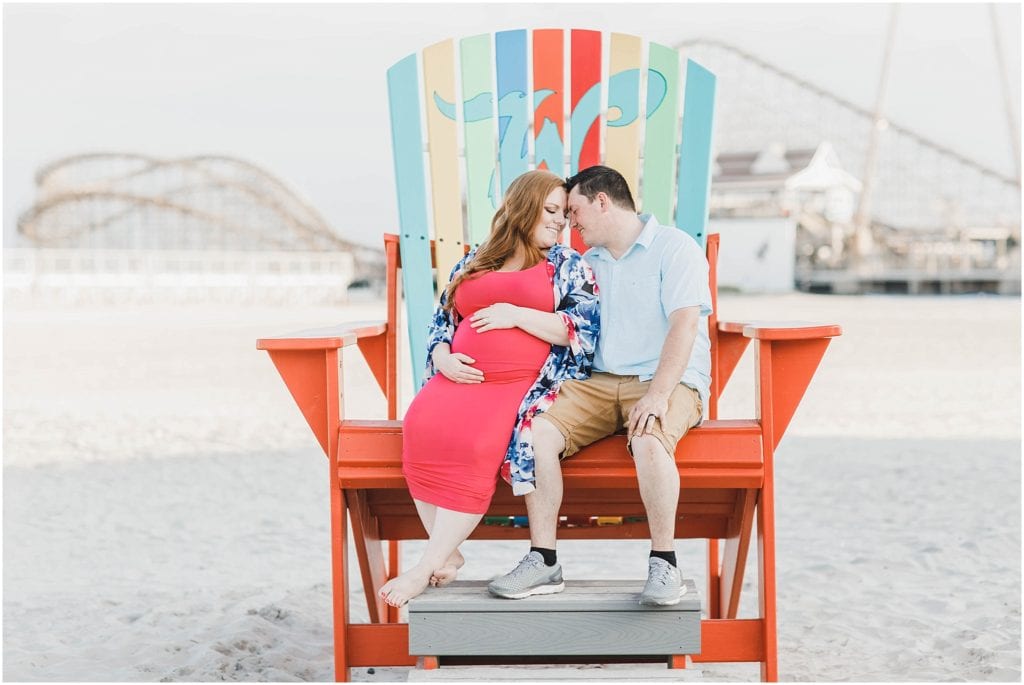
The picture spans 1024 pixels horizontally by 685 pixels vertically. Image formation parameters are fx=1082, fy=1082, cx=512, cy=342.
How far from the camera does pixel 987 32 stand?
3334 cm

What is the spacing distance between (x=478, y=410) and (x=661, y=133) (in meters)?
1.20

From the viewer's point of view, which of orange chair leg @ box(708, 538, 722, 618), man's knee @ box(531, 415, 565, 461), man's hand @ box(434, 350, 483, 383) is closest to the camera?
man's knee @ box(531, 415, 565, 461)

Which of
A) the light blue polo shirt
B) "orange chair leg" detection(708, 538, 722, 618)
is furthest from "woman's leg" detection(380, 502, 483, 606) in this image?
"orange chair leg" detection(708, 538, 722, 618)

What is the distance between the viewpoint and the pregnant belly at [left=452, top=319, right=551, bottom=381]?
218 cm

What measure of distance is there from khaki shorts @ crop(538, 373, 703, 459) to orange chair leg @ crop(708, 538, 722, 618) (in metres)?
0.79

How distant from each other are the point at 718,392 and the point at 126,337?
12.0 m

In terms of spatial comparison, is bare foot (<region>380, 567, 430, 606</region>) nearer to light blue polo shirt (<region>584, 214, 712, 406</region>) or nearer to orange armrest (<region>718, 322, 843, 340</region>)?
light blue polo shirt (<region>584, 214, 712, 406</region>)

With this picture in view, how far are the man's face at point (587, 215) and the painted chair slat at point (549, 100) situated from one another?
0.74 metres

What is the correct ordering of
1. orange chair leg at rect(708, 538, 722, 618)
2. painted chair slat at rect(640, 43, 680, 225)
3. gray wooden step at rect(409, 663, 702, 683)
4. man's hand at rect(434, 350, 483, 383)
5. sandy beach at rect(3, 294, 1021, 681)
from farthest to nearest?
painted chair slat at rect(640, 43, 680, 225)
orange chair leg at rect(708, 538, 722, 618)
sandy beach at rect(3, 294, 1021, 681)
man's hand at rect(434, 350, 483, 383)
gray wooden step at rect(409, 663, 702, 683)

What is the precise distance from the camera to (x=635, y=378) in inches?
86.7

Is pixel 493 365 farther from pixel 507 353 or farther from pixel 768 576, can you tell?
Result: pixel 768 576

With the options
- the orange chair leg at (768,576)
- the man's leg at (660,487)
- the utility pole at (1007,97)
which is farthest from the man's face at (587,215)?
the utility pole at (1007,97)

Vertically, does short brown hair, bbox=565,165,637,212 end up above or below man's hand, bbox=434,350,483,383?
above

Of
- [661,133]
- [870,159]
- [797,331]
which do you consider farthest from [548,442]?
[870,159]
